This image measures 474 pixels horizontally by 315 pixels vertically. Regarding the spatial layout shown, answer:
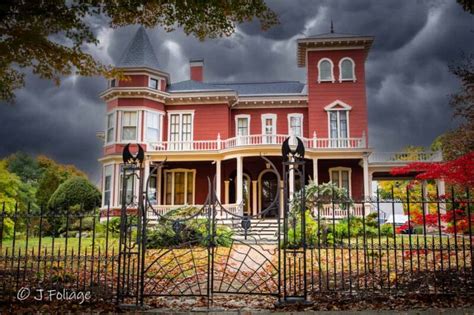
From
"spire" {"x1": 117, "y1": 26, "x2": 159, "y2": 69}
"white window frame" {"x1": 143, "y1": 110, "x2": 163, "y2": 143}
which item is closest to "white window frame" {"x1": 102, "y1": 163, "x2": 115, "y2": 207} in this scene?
"white window frame" {"x1": 143, "y1": 110, "x2": 163, "y2": 143}

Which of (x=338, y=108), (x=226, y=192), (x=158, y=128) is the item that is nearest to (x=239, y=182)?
(x=226, y=192)

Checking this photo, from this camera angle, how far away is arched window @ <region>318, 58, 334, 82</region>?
2267 cm

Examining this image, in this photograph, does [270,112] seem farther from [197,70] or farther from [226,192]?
[197,70]

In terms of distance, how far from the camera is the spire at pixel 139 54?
2298 centimetres

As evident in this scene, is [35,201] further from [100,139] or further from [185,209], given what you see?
[185,209]

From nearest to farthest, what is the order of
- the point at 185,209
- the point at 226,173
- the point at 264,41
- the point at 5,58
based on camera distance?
1. the point at 5,58
2. the point at 185,209
3. the point at 226,173
4. the point at 264,41

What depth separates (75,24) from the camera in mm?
11602

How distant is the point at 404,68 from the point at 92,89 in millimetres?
19545

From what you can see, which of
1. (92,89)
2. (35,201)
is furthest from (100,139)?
(35,201)

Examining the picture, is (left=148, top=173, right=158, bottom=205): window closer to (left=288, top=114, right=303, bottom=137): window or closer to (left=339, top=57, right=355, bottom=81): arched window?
(left=288, top=114, right=303, bottom=137): window

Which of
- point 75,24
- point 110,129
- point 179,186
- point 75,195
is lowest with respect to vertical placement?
point 75,195

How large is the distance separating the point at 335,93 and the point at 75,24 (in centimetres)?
1508

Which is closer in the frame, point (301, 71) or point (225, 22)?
point (225, 22)

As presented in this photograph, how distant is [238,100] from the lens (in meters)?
23.7
